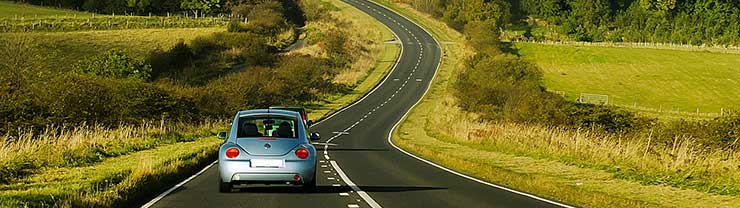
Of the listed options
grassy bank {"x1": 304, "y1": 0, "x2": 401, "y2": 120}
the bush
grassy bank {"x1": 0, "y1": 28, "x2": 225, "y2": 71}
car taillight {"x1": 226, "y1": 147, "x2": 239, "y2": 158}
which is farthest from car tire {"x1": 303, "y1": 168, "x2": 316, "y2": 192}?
grassy bank {"x1": 0, "y1": 28, "x2": 225, "y2": 71}

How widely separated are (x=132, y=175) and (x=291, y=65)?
240ft

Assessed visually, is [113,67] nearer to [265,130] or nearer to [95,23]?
[95,23]

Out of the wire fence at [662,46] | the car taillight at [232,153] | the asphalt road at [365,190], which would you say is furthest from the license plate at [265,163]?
the wire fence at [662,46]

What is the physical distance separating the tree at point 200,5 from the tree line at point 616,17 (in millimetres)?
34059

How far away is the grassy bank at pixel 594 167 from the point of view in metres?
19.4

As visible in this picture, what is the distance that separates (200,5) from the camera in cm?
12606

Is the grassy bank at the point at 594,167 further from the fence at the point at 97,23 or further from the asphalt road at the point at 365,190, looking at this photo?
the fence at the point at 97,23

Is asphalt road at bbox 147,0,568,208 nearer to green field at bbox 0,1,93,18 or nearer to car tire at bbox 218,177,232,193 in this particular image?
car tire at bbox 218,177,232,193

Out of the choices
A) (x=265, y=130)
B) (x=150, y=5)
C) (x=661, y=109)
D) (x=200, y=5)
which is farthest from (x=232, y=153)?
(x=200, y=5)

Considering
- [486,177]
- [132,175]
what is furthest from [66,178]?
[486,177]

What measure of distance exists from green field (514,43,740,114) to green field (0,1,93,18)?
52445mm

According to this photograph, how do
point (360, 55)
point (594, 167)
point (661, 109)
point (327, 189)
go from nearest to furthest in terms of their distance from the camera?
point (327, 189) < point (594, 167) < point (661, 109) < point (360, 55)

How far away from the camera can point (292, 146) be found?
18.8m

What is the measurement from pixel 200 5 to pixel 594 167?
104 m
